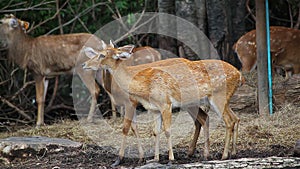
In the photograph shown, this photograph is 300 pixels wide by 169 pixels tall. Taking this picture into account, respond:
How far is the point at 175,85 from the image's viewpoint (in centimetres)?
722

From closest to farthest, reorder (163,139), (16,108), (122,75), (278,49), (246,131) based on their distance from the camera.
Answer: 1. (122,75)
2. (246,131)
3. (163,139)
4. (278,49)
5. (16,108)

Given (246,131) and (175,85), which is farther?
(246,131)

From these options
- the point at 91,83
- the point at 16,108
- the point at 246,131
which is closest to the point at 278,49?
the point at 246,131

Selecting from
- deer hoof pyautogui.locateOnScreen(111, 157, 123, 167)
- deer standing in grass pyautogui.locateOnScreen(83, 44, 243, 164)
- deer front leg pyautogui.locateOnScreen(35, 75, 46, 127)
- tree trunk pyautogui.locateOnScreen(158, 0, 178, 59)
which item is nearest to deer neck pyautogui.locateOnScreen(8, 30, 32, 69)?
deer front leg pyautogui.locateOnScreen(35, 75, 46, 127)

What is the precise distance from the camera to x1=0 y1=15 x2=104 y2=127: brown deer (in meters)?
11.6

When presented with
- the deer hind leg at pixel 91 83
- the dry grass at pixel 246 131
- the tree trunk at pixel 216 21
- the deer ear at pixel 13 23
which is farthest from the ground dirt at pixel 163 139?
the deer ear at pixel 13 23

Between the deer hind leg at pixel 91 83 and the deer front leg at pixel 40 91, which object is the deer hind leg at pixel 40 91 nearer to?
the deer front leg at pixel 40 91

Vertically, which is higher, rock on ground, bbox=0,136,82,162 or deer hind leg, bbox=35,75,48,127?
deer hind leg, bbox=35,75,48,127

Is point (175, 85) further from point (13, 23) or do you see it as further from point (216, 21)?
point (13, 23)

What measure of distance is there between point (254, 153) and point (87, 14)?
7063 mm

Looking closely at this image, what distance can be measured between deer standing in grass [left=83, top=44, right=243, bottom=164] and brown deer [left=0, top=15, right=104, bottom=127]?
4.29 m

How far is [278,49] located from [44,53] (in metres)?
4.15

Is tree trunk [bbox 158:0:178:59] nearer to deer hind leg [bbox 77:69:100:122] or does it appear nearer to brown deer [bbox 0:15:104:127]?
brown deer [bbox 0:15:104:127]

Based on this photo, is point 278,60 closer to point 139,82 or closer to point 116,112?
point 116,112
